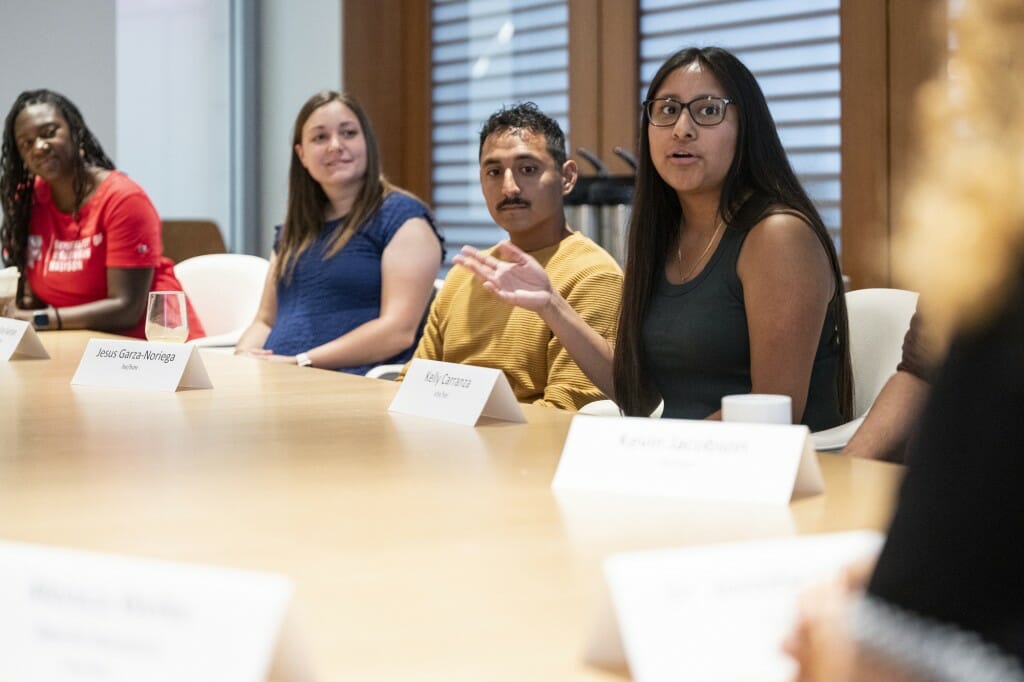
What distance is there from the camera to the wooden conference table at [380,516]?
0.80 meters

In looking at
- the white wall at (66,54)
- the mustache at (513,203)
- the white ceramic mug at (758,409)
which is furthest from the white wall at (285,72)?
the white ceramic mug at (758,409)

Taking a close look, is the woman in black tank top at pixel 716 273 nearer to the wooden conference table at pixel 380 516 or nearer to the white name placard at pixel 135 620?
the wooden conference table at pixel 380 516

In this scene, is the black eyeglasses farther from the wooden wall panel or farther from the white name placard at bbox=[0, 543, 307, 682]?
the wooden wall panel

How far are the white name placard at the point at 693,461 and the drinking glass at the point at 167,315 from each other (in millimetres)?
1331

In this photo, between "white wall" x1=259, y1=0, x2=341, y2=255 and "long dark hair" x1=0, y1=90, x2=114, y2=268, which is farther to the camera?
"white wall" x1=259, y1=0, x2=341, y2=255

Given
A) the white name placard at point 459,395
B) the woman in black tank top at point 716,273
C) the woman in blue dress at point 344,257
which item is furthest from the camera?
the woman in blue dress at point 344,257

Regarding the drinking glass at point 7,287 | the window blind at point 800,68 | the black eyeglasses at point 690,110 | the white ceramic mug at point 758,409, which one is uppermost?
the window blind at point 800,68

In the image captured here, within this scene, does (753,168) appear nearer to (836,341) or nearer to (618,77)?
(836,341)

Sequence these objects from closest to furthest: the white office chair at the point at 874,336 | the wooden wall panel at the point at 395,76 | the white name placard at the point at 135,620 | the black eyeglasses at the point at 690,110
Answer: the white name placard at the point at 135,620 < the black eyeglasses at the point at 690,110 < the white office chair at the point at 874,336 < the wooden wall panel at the point at 395,76

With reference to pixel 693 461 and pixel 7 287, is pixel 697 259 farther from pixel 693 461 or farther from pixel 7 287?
pixel 7 287

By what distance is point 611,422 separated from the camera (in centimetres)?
126

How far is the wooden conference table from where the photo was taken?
2.63ft

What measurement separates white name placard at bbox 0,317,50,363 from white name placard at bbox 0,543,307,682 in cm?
214

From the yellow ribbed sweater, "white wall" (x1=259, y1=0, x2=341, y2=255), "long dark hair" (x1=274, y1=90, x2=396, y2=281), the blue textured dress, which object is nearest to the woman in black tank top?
the yellow ribbed sweater
